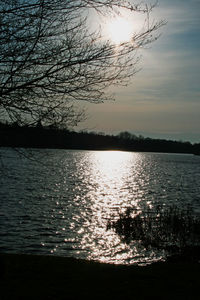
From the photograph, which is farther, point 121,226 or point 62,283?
point 121,226

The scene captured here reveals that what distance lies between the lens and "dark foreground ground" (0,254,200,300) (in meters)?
7.59

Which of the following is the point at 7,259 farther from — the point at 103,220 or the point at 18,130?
the point at 103,220

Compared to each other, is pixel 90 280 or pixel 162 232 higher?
pixel 90 280

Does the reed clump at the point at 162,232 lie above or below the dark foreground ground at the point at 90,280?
below

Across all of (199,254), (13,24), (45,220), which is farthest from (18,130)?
(45,220)

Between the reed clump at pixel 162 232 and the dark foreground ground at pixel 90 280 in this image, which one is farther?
the reed clump at pixel 162 232

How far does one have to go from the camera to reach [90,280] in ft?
29.1

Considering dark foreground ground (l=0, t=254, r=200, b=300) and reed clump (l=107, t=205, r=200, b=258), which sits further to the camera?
reed clump (l=107, t=205, r=200, b=258)

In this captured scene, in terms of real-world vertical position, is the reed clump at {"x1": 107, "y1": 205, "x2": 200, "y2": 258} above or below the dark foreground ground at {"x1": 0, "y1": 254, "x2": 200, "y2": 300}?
below

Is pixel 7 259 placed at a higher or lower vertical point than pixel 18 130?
lower

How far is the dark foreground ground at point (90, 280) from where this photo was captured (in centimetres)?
759

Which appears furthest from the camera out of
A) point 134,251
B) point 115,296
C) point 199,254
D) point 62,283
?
point 134,251

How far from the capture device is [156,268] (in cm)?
1080

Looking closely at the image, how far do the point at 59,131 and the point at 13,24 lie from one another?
2.05 meters
